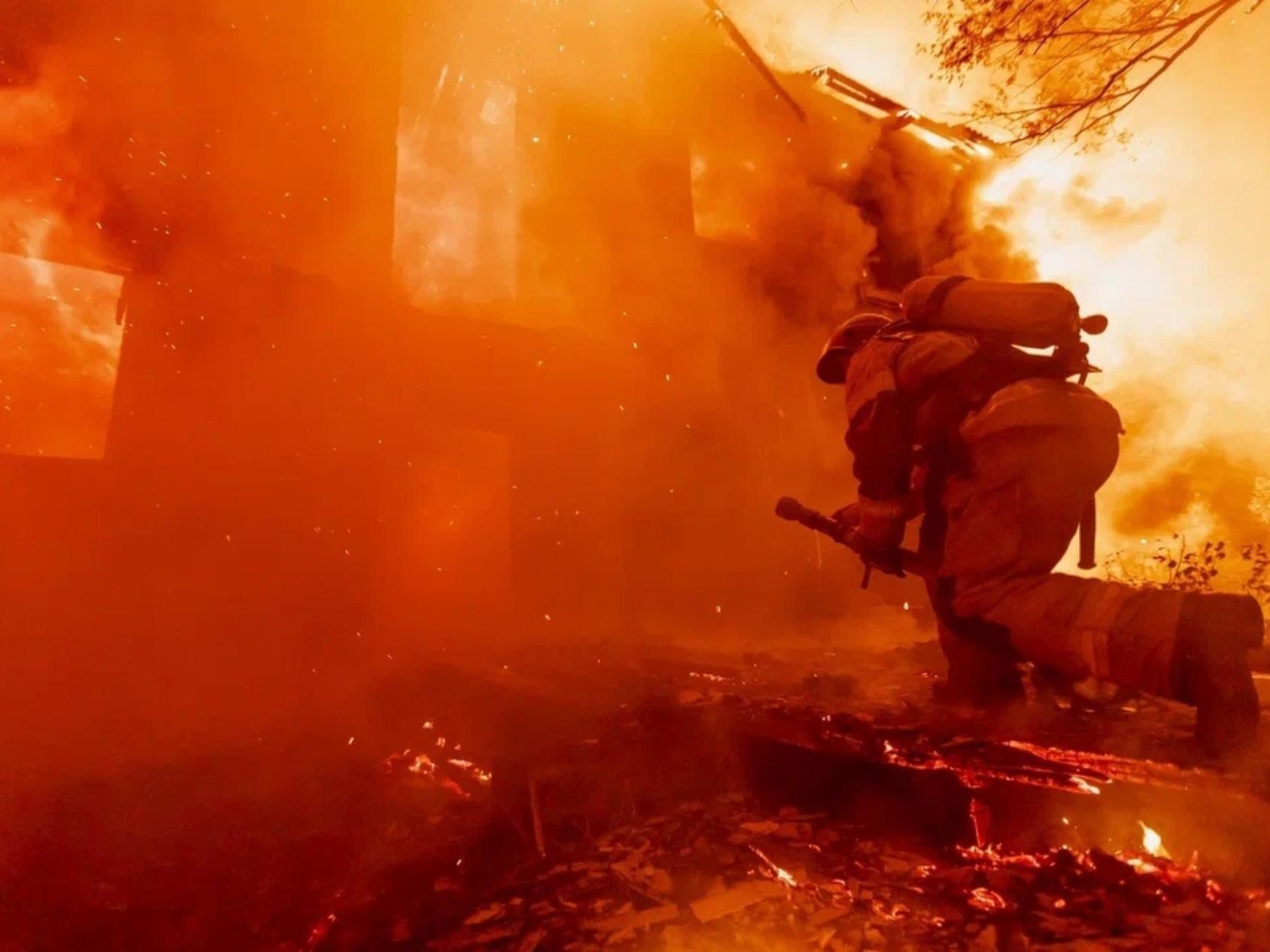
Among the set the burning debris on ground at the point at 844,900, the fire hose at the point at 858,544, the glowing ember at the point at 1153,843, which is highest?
the fire hose at the point at 858,544

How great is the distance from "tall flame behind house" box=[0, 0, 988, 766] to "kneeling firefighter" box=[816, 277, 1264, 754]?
3.42m

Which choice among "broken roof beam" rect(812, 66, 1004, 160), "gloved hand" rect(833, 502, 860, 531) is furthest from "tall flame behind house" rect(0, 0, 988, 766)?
"gloved hand" rect(833, 502, 860, 531)

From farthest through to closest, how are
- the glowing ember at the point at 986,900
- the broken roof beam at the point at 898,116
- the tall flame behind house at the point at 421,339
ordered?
the broken roof beam at the point at 898,116 < the tall flame behind house at the point at 421,339 < the glowing ember at the point at 986,900

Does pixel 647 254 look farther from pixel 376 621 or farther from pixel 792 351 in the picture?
pixel 376 621

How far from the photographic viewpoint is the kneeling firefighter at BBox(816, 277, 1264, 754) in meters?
2.40

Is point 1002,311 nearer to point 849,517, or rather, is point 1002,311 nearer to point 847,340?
point 847,340

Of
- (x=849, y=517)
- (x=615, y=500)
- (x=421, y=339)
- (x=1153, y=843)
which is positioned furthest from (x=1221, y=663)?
(x=421, y=339)

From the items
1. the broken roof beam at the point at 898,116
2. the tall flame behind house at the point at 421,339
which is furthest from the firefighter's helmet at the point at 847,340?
the broken roof beam at the point at 898,116

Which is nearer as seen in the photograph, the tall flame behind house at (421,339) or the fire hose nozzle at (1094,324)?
the fire hose nozzle at (1094,324)

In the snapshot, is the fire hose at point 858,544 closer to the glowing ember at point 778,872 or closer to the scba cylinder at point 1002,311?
the scba cylinder at point 1002,311

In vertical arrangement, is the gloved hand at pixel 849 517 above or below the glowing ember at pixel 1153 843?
above

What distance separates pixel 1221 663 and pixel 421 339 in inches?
285

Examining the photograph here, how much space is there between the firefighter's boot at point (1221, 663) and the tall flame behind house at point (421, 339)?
13.4 ft

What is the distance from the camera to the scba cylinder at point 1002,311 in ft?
9.80
